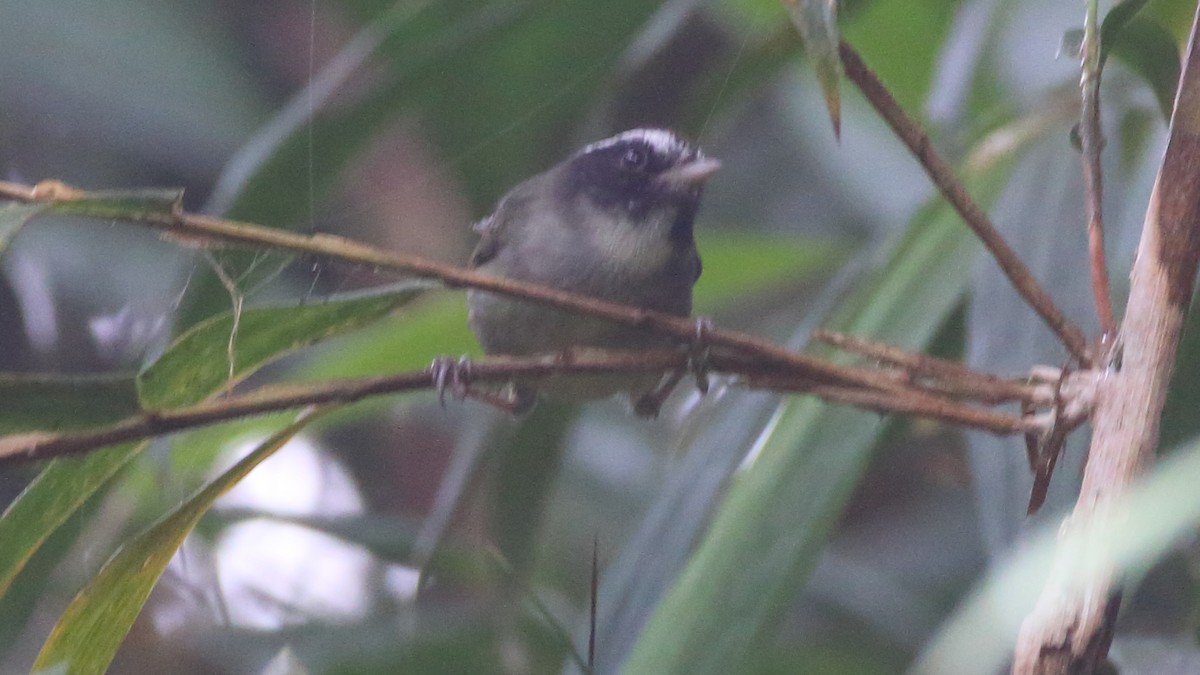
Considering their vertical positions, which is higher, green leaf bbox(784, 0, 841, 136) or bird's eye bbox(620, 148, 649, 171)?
green leaf bbox(784, 0, 841, 136)

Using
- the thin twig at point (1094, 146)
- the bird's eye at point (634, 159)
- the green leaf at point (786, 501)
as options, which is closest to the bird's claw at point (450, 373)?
the green leaf at point (786, 501)

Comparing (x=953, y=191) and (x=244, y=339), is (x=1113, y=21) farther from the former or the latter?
(x=244, y=339)

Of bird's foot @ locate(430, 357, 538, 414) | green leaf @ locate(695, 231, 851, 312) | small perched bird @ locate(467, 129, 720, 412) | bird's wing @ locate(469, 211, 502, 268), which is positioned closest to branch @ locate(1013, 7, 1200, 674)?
bird's foot @ locate(430, 357, 538, 414)

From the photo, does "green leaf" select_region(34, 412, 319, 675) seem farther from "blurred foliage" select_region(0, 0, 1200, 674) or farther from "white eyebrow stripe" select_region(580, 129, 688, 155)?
"white eyebrow stripe" select_region(580, 129, 688, 155)

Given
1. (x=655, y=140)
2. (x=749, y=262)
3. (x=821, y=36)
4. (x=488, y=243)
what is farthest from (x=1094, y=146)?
(x=749, y=262)

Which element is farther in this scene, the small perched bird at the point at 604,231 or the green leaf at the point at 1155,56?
the small perched bird at the point at 604,231

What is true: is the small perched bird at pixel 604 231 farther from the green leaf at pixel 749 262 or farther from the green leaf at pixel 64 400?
the green leaf at pixel 64 400

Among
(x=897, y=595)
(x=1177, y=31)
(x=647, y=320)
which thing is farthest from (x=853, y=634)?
(x=647, y=320)
